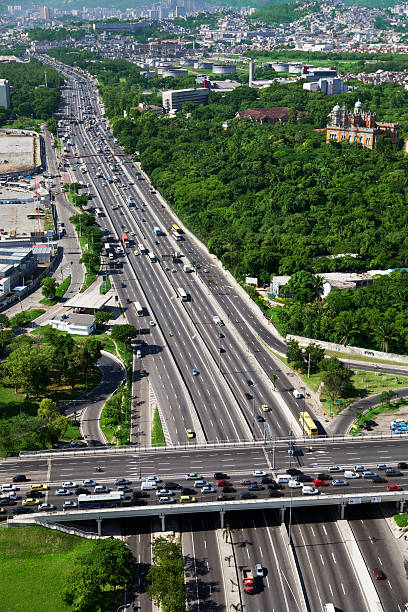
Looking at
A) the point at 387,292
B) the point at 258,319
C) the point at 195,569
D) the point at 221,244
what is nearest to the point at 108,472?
the point at 195,569

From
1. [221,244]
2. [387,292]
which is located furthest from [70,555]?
[221,244]

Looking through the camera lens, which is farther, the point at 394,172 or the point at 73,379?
the point at 394,172

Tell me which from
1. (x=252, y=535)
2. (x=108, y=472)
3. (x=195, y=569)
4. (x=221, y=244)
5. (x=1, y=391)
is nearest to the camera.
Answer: (x=195, y=569)

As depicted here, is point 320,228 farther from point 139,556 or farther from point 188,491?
point 139,556

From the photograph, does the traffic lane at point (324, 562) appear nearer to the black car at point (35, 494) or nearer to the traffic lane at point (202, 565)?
the traffic lane at point (202, 565)

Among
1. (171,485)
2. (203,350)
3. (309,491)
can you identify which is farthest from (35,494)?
(203,350)

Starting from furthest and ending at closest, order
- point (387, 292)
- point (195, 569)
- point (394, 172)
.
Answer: point (394, 172)
point (387, 292)
point (195, 569)

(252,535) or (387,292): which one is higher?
(387,292)

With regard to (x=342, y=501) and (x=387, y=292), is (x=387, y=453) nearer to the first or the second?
(x=342, y=501)
